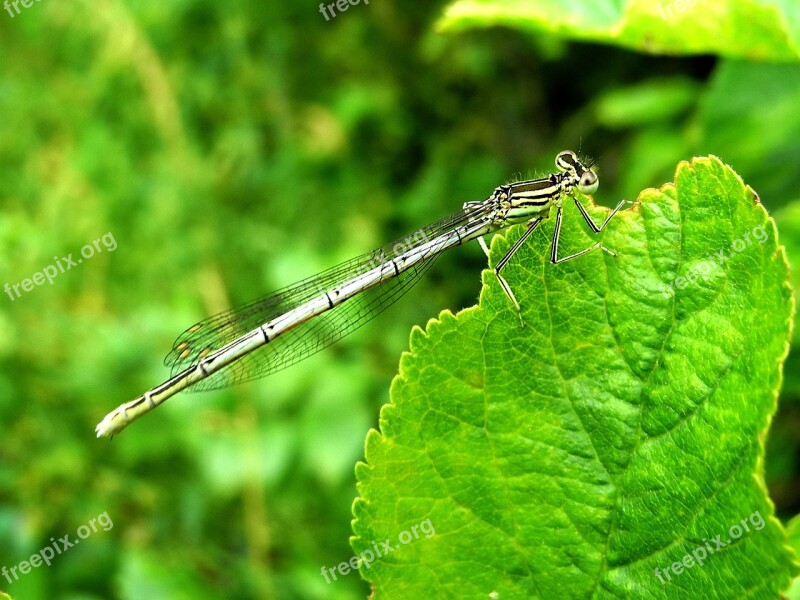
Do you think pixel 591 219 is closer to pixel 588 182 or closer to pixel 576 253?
pixel 576 253

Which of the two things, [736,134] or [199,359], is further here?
[736,134]

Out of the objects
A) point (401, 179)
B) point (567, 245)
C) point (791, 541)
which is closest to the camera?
point (567, 245)

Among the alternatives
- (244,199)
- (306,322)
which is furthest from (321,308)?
(244,199)

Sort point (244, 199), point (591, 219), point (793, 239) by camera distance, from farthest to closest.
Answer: point (244, 199) → point (793, 239) → point (591, 219)

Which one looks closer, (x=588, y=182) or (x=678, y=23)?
(x=678, y=23)

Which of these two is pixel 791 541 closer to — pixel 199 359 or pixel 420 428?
pixel 420 428

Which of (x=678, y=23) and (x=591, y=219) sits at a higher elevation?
(x=678, y=23)

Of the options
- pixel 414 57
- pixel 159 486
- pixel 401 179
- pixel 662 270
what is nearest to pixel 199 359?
pixel 159 486
